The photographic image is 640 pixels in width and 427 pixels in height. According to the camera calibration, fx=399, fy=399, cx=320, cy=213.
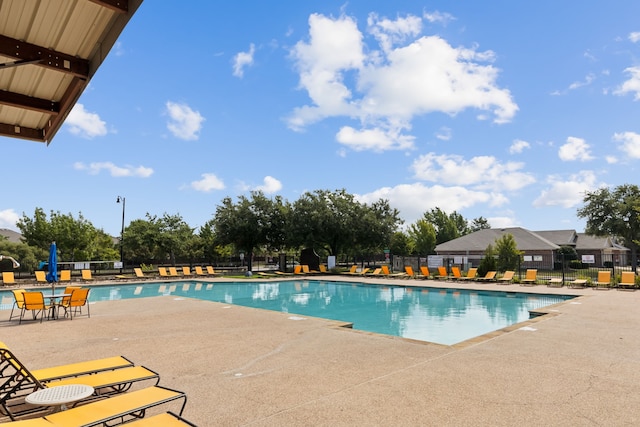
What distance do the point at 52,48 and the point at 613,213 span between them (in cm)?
4826

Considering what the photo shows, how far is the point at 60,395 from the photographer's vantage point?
3709 millimetres

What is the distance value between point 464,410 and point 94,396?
13.2 ft

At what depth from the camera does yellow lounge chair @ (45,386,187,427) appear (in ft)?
10.2

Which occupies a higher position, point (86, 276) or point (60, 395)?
point (60, 395)

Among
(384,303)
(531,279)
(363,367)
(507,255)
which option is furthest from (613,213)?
(363,367)

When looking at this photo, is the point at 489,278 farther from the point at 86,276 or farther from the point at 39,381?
the point at 86,276

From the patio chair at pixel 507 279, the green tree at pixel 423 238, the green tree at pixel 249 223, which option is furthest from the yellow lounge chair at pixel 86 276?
the green tree at pixel 423 238

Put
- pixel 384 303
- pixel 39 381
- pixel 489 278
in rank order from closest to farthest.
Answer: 1. pixel 39 381
2. pixel 384 303
3. pixel 489 278

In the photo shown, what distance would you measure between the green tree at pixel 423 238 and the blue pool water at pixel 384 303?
36.4m

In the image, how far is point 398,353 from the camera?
6.79 metres

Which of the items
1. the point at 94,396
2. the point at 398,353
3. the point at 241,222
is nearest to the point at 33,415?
the point at 94,396

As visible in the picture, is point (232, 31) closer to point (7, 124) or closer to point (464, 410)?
point (7, 124)

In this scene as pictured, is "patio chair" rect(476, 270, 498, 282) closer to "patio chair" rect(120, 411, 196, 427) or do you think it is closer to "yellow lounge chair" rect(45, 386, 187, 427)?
"yellow lounge chair" rect(45, 386, 187, 427)

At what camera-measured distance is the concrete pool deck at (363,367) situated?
13.9 ft
